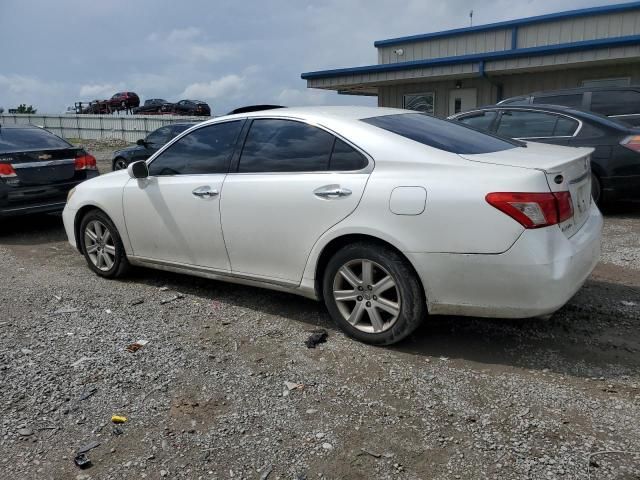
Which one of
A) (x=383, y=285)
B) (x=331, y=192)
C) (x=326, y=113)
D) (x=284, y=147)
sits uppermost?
(x=326, y=113)

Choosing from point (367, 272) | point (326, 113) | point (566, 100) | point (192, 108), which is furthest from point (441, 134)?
point (192, 108)

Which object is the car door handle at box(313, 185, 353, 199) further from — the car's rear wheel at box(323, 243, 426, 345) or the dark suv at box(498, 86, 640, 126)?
the dark suv at box(498, 86, 640, 126)

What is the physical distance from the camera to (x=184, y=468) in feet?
8.30

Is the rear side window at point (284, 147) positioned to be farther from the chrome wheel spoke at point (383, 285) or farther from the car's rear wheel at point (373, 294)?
the chrome wheel spoke at point (383, 285)

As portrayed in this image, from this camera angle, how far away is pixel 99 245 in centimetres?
546

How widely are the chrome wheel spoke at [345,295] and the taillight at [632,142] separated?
5259 millimetres

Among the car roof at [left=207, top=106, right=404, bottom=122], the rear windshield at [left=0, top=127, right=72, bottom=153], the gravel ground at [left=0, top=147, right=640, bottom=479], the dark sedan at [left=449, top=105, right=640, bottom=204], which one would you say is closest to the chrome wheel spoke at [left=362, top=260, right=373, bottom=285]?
the gravel ground at [left=0, top=147, right=640, bottom=479]

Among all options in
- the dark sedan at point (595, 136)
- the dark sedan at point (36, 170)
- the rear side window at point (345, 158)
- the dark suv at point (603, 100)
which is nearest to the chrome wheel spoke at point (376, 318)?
the rear side window at point (345, 158)

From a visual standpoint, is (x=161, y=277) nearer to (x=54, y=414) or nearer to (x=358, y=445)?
(x=54, y=414)

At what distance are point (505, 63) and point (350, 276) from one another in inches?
546

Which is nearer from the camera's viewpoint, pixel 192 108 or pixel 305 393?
pixel 305 393

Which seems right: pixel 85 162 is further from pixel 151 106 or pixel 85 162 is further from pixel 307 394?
pixel 151 106

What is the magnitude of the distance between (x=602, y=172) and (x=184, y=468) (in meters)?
6.70

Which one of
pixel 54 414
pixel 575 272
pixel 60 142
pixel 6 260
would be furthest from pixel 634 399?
pixel 60 142
